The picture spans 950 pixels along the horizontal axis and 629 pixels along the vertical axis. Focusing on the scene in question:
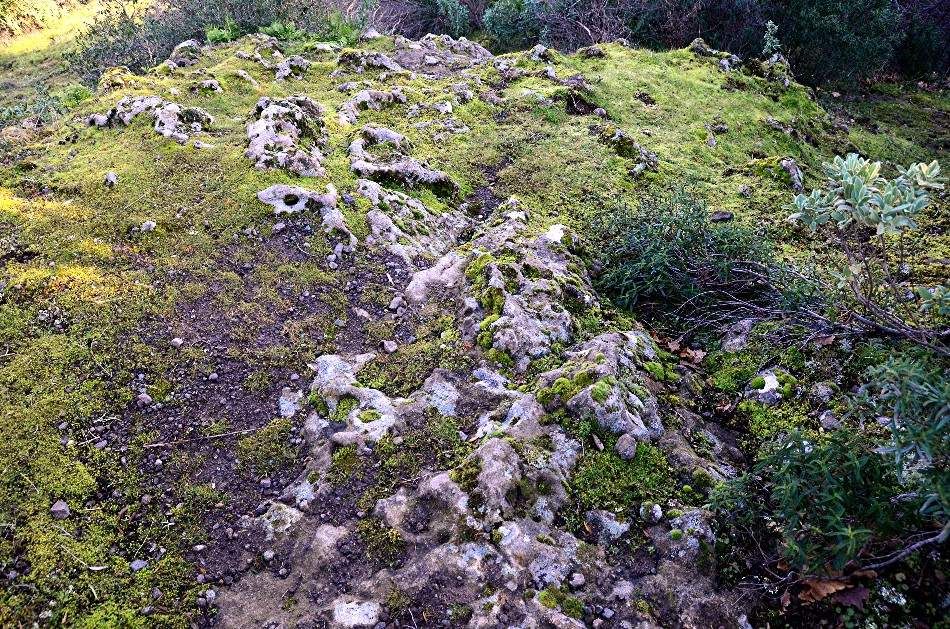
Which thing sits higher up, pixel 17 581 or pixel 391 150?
pixel 391 150

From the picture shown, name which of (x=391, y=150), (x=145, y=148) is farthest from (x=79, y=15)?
(x=391, y=150)

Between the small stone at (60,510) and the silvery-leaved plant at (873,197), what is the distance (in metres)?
6.32

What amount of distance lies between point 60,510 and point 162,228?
4564 mm

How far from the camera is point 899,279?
7680 mm

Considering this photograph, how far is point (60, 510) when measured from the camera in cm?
470

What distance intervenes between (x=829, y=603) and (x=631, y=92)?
42.9 ft

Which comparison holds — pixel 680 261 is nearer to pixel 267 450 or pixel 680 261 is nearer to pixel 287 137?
pixel 267 450

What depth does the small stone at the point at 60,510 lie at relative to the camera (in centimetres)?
466

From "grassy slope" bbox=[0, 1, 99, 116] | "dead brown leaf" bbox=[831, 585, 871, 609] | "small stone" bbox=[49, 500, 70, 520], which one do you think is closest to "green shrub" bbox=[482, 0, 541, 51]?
A: "grassy slope" bbox=[0, 1, 99, 116]

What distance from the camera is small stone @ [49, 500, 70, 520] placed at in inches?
183

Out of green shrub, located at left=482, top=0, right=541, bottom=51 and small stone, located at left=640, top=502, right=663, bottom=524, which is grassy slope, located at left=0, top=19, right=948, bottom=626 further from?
green shrub, located at left=482, top=0, right=541, bottom=51

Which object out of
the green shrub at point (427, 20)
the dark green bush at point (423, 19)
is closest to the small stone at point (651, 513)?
the green shrub at point (427, 20)

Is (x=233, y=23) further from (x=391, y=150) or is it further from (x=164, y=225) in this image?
(x=164, y=225)

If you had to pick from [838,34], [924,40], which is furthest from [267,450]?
[924,40]
